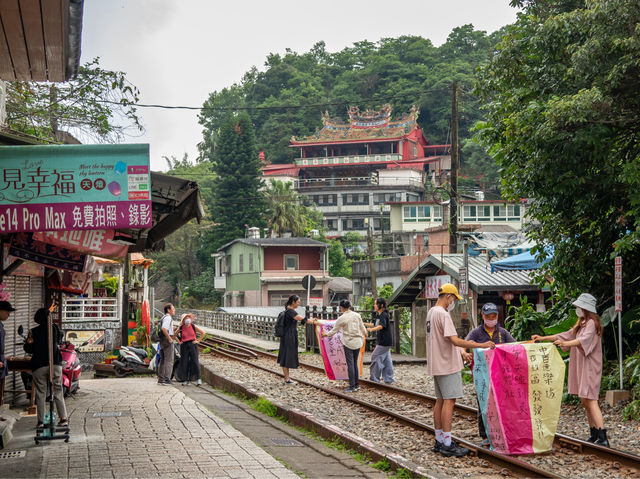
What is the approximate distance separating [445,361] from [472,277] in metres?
13.5

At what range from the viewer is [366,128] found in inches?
3300

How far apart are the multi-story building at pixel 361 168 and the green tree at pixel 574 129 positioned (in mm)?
63471

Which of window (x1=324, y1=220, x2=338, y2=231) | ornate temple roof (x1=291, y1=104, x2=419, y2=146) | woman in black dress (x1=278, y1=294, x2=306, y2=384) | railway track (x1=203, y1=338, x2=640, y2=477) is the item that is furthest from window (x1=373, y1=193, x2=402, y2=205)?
woman in black dress (x1=278, y1=294, x2=306, y2=384)

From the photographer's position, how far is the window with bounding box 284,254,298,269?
55.6 meters

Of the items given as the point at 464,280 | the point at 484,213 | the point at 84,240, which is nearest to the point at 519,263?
the point at 464,280

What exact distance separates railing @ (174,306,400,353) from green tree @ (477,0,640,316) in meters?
11.4

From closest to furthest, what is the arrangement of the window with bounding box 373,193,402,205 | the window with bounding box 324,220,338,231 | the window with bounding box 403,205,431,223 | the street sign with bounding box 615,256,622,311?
the street sign with bounding box 615,256,622,311
the window with bounding box 403,205,431,223
the window with bounding box 373,193,402,205
the window with bounding box 324,220,338,231

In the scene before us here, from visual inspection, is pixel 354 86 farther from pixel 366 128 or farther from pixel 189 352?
pixel 189 352

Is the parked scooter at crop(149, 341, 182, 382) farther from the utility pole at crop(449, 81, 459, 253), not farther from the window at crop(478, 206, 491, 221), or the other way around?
the window at crop(478, 206, 491, 221)

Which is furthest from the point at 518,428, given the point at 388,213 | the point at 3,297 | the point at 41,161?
the point at 388,213

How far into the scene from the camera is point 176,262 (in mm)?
69688

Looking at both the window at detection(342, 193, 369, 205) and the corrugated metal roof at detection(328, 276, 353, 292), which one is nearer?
the corrugated metal roof at detection(328, 276, 353, 292)

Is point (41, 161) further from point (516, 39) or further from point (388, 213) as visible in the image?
point (388, 213)

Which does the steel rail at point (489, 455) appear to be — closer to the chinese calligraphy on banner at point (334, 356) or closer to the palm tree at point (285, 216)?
the chinese calligraphy on banner at point (334, 356)
